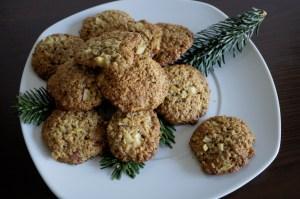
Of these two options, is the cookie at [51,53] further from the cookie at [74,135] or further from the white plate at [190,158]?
the cookie at [74,135]

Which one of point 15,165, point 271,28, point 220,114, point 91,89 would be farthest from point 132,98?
point 271,28

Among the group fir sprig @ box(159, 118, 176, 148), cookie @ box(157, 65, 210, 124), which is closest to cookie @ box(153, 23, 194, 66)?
cookie @ box(157, 65, 210, 124)

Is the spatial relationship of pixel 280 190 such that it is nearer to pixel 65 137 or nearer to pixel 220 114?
pixel 220 114

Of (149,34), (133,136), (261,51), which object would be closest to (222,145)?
(133,136)

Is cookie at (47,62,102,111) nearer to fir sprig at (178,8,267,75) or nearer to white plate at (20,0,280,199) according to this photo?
white plate at (20,0,280,199)

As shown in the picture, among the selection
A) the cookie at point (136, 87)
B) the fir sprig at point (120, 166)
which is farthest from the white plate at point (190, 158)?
the cookie at point (136, 87)

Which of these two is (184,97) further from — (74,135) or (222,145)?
(74,135)
